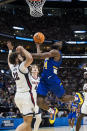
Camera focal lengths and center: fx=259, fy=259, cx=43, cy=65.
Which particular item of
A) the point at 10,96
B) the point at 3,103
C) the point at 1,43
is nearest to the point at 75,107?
the point at 3,103

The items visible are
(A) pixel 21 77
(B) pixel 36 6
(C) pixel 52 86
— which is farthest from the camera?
(B) pixel 36 6

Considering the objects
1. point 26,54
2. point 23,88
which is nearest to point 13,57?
point 26,54

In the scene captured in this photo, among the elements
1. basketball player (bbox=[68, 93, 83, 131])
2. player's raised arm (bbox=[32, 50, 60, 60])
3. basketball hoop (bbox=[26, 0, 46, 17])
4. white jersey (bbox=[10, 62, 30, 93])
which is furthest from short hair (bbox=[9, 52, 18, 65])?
basketball player (bbox=[68, 93, 83, 131])

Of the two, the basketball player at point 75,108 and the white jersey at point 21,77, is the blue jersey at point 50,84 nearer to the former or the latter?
the white jersey at point 21,77

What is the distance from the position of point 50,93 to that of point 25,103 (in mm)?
12463

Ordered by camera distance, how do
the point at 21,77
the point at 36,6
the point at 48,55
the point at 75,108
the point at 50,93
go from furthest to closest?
1. the point at 50,93
2. the point at 75,108
3. the point at 36,6
4. the point at 21,77
5. the point at 48,55

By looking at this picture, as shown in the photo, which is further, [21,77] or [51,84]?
[51,84]

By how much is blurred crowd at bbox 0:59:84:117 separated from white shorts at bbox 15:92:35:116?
750 cm

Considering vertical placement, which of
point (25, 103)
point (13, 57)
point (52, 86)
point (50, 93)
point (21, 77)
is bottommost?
point (50, 93)

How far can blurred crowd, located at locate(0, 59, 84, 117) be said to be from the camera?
13.5 meters

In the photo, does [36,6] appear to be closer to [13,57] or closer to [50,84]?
[13,57]

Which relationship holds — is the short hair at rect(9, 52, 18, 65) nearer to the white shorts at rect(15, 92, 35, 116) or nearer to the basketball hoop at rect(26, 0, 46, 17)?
the white shorts at rect(15, 92, 35, 116)

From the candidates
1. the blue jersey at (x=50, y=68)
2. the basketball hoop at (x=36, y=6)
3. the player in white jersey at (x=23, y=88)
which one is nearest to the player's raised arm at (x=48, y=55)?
the blue jersey at (x=50, y=68)

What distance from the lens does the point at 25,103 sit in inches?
200
